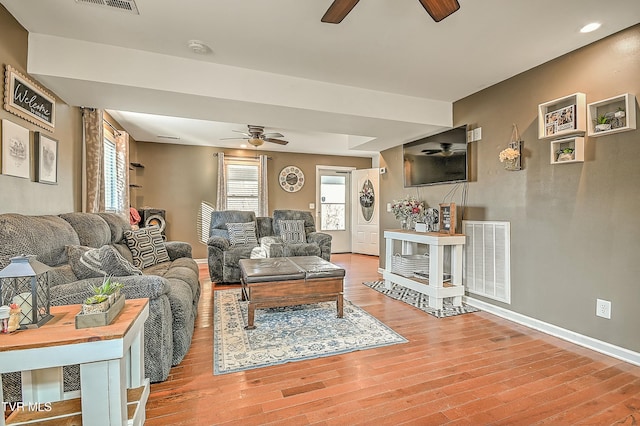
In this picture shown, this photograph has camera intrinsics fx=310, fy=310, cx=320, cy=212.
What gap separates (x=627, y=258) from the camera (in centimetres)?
227

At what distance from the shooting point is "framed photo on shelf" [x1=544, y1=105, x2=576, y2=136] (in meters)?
2.49

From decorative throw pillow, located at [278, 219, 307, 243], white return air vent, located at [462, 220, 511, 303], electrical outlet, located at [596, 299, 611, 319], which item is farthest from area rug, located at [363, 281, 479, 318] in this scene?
decorative throw pillow, located at [278, 219, 307, 243]

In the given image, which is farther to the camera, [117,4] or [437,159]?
[437,159]

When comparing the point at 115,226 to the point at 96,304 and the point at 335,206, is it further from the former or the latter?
the point at 335,206

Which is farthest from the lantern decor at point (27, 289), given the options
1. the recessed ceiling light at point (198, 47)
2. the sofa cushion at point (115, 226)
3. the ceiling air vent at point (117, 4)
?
the recessed ceiling light at point (198, 47)

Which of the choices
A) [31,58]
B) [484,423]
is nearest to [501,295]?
[484,423]

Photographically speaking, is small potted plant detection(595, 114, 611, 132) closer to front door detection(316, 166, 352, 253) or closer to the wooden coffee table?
the wooden coffee table

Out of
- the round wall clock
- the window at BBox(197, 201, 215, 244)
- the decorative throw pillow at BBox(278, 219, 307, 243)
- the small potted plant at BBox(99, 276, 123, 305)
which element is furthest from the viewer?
the round wall clock

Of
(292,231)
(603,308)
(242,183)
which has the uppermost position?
(242,183)

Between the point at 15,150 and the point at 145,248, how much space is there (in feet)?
4.71

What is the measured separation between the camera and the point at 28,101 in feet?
7.55

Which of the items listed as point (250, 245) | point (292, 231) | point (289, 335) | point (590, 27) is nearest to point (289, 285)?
point (289, 335)

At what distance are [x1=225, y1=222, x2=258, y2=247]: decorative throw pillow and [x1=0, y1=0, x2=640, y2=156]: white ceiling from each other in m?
1.92

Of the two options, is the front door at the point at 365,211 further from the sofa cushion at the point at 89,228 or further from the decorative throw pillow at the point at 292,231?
the sofa cushion at the point at 89,228
